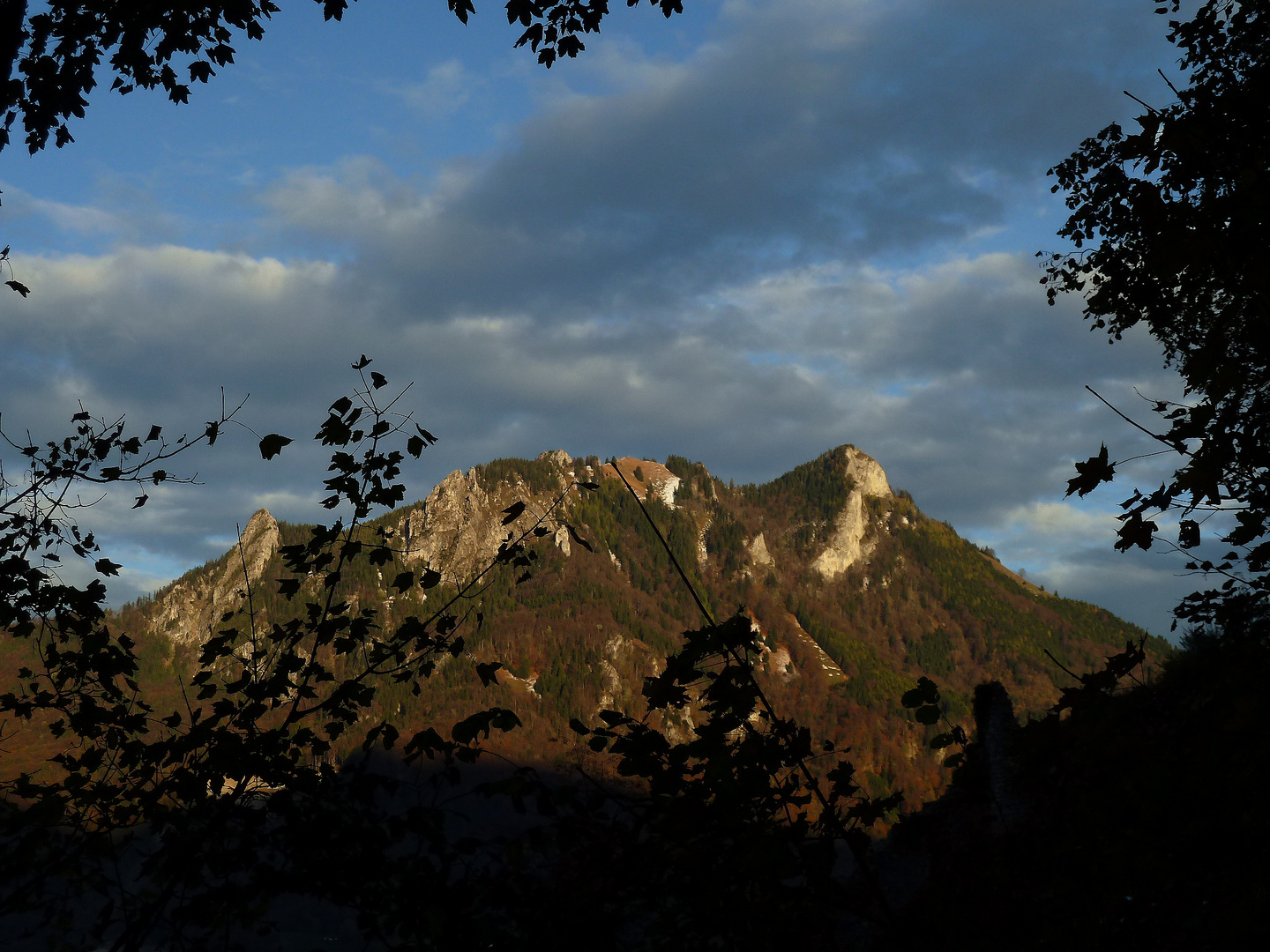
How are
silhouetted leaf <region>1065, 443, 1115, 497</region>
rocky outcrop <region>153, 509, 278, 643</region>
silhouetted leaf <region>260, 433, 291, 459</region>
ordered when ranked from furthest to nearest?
rocky outcrop <region>153, 509, 278, 643</region> < silhouetted leaf <region>260, 433, 291, 459</region> < silhouetted leaf <region>1065, 443, 1115, 497</region>

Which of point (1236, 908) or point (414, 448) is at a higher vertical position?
point (414, 448)

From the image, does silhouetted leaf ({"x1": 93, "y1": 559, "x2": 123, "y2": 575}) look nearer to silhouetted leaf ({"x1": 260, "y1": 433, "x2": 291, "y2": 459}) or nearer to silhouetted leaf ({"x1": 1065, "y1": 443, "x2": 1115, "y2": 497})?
silhouetted leaf ({"x1": 260, "y1": 433, "x2": 291, "y2": 459})

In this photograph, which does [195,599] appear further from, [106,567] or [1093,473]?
[1093,473]

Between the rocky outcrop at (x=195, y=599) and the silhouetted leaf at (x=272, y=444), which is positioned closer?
the silhouetted leaf at (x=272, y=444)

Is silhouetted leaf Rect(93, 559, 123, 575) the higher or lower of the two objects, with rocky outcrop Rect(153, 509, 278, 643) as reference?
lower

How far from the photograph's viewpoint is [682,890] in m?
2.91

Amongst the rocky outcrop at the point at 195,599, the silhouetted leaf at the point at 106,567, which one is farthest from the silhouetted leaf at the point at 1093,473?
the rocky outcrop at the point at 195,599

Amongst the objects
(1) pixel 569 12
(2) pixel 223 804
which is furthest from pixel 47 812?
(1) pixel 569 12

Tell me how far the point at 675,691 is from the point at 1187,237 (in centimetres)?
214

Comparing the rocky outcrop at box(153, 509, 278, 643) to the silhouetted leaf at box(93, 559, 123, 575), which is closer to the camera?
the silhouetted leaf at box(93, 559, 123, 575)

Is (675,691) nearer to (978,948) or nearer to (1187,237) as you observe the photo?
(978,948)

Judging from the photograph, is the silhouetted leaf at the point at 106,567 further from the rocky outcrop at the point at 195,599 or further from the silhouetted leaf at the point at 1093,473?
the rocky outcrop at the point at 195,599

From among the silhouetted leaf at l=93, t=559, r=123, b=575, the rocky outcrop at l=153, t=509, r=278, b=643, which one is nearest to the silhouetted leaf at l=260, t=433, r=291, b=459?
the silhouetted leaf at l=93, t=559, r=123, b=575

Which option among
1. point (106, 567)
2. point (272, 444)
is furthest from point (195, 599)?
point (272, 444)
